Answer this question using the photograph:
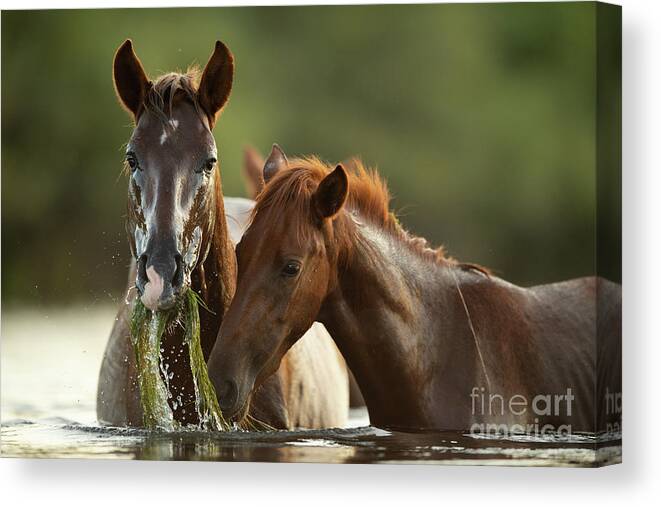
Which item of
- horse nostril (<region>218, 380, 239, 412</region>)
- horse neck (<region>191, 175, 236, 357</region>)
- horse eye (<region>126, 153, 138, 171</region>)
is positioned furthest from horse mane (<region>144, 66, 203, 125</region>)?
horse nostril (<region>218, 380, 239, 412</region>)

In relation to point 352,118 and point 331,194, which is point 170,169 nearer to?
point 331,194

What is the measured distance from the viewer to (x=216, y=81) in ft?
16.5

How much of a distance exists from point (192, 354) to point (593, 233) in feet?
5.36

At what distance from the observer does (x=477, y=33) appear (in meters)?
5.23

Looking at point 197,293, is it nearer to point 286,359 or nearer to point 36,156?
point 286,359

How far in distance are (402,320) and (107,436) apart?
54.9 inches

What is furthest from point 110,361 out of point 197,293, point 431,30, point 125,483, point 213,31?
point 431,30

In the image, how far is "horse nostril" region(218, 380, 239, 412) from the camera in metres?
4.79

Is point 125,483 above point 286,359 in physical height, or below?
below

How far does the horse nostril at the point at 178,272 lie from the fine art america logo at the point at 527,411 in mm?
1299

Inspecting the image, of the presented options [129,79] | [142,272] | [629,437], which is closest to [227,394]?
[142,272]

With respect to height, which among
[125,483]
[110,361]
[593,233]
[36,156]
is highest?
[36,156]

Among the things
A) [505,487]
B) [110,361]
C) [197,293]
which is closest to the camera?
[197,293]

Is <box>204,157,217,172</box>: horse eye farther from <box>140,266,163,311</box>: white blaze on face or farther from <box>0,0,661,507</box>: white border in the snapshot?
<box>0,0,661,507</box>: white border
